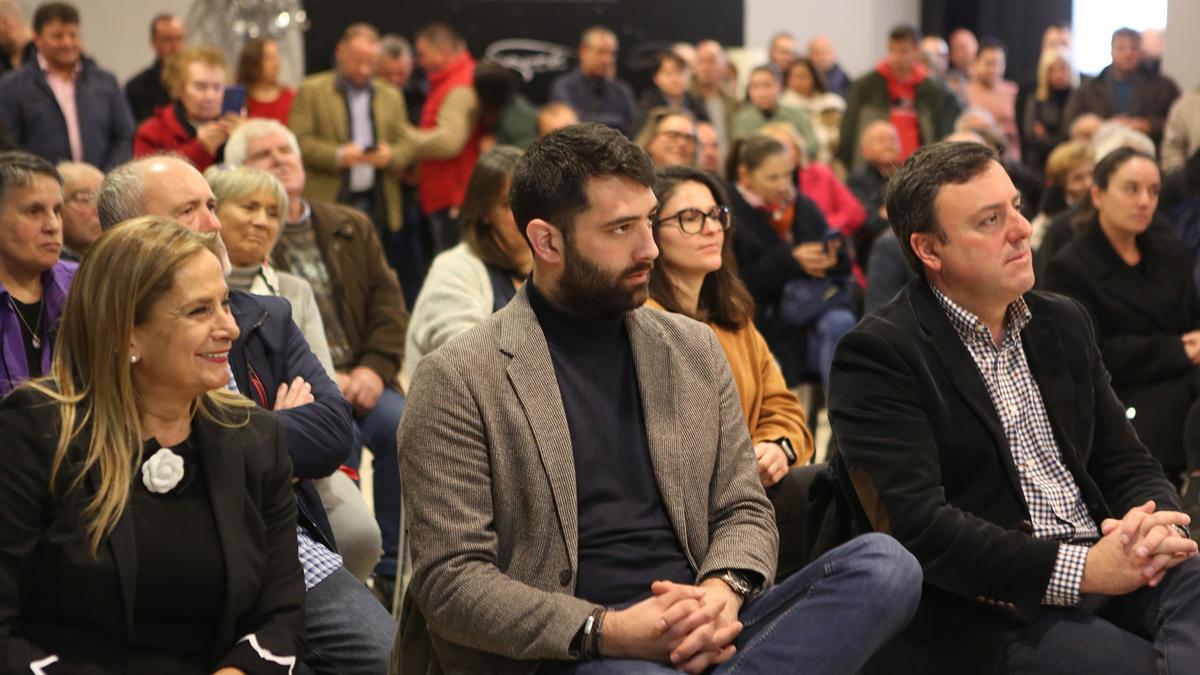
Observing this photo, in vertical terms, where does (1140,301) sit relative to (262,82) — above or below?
below

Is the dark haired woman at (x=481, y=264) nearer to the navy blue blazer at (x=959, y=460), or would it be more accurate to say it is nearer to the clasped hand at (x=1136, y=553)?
the navy blue blazer at (x=959, y=460)

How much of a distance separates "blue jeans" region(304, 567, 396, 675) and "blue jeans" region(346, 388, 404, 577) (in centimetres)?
151

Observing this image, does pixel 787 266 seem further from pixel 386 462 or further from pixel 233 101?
pixel 233 101

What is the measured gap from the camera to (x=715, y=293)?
3.71 meters

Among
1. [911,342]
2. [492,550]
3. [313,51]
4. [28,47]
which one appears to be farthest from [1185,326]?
[313,51]

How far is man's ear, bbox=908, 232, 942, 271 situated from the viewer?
9.37ft

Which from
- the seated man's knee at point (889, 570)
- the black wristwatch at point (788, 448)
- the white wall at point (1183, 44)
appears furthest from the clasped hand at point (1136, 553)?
the white wall at point (1183, 44)

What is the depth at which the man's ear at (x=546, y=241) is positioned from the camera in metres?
2.54

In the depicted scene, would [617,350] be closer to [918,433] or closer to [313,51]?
[918,433]

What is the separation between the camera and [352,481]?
3.67m

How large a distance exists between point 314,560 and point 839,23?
39.1 feet

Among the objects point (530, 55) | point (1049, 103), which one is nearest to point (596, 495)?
point (1049, 103)

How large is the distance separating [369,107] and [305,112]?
411 mm

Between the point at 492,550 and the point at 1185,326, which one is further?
the point at 1185,326
